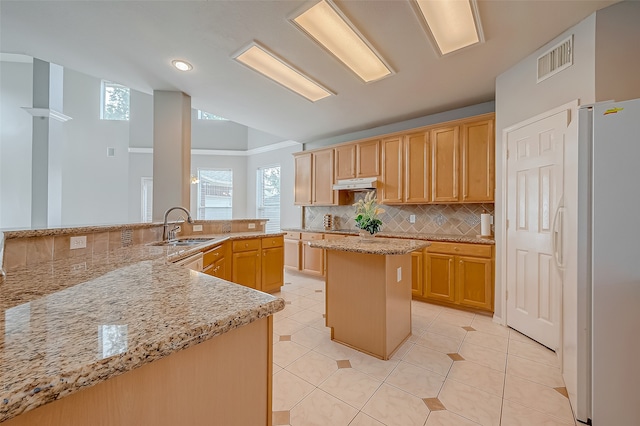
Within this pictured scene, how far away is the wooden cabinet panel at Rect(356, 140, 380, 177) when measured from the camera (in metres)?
4.14

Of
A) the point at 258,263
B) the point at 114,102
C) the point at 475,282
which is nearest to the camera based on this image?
the point at 475,282

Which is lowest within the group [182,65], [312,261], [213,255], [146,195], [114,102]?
[312,261]

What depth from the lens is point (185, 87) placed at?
3.11m

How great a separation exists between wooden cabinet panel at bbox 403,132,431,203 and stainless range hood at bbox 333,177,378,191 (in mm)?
522

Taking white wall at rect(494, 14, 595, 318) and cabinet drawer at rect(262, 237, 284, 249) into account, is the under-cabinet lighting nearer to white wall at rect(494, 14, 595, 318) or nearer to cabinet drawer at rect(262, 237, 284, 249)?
white wall at rect(494, 14, 595, 318)

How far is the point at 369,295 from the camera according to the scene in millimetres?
2168

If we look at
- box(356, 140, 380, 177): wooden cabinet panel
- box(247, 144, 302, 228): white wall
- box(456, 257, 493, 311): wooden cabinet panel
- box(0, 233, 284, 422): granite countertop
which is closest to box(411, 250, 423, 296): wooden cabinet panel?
box(456, 257, 493, 311): wooden cabinet panel

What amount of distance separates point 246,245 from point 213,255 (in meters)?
0.66

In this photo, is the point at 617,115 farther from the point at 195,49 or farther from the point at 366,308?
the point at 195,49

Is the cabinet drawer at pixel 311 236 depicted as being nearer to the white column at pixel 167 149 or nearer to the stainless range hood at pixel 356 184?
the stainless range hood at pixel 356 184

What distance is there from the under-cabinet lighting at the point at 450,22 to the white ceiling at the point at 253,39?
0.24 ft

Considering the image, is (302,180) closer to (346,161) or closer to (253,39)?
(346,161)

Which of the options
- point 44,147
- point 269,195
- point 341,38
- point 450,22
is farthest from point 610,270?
point 269,195

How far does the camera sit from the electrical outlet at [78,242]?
1650mm
